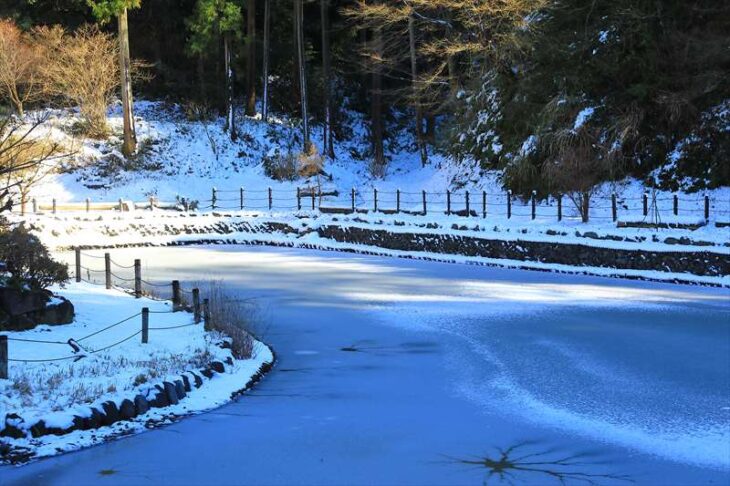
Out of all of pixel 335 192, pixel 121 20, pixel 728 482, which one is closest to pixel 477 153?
pixel 335 192

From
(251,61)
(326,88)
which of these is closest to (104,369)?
(326,88)

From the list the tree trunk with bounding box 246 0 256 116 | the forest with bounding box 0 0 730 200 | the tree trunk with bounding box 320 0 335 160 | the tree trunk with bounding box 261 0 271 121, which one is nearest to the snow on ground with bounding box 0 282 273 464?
the forest with bounding box 0 0 730 200

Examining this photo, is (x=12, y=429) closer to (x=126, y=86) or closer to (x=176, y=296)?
(x=176, y=296)

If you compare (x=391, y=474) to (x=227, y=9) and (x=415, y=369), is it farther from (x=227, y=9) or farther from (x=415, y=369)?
(x=227, y=9)

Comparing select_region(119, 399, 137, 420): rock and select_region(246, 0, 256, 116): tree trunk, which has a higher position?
select_region(246, 0, 256, 116): tree trunk

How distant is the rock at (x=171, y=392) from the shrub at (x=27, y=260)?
4.07 meters

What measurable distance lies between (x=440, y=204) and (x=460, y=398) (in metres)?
23.2

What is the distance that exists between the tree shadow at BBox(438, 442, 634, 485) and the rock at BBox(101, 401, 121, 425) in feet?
10.6

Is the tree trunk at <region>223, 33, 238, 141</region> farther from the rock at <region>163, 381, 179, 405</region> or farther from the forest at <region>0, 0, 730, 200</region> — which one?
the rock at <region>163, 381, 179, 405</region>

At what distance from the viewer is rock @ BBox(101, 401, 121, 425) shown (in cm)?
745

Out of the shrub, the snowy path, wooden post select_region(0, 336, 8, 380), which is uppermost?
the shrub

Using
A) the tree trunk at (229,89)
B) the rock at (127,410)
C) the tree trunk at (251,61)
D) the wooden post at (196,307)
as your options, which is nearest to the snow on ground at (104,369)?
the rock at (127,410)

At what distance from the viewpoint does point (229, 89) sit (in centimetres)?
4075

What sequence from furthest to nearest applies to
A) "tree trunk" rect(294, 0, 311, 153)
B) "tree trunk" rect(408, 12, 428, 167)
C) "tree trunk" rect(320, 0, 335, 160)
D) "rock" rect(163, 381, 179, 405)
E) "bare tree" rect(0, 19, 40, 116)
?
"tree trunk" rect(320, 0, 335, 160), "tree trunk" rect(294, 0, 311, 153), "tree trunk" rect(408, 12, 428, 167), "bare tree" rect(0, 19, 40, 116), "rock" rect(163, 381, 179, 405)
